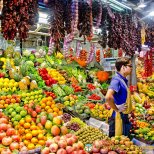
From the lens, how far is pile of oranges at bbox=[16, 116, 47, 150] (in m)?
4.31

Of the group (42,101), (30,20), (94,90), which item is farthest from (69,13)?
(94,90)

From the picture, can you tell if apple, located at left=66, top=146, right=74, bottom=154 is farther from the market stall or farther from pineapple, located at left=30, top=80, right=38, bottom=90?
pineapple, located at left=30, top=80, right=38, bottom=90

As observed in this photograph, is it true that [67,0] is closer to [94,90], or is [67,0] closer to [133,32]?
[133,32]

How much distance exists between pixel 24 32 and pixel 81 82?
4.93 metres

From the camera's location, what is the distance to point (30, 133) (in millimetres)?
4512

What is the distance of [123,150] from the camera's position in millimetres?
3309

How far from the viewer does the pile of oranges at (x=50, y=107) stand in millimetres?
5684

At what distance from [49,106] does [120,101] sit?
175 centimetres

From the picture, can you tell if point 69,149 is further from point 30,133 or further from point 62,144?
point 30,133

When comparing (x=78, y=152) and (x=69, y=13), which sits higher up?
(x=69, y=13)

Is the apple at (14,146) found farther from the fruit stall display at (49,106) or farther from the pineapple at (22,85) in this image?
the pineapple at (22,85)

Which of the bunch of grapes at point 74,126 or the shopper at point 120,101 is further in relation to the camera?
the bunch of grapes at point 74,126

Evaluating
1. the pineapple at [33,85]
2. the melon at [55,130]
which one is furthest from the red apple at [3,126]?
the pineapple at [33,85]

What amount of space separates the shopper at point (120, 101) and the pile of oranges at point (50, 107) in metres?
1.33
